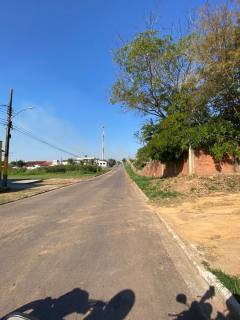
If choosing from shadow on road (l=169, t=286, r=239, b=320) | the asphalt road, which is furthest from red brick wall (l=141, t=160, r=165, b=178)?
shadow on road (l=169, t=286, r=239, b=320)

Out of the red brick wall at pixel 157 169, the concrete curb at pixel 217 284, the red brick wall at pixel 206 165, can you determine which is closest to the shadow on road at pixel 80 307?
the concrete curb at pixel 217 284

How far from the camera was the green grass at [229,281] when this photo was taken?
4.95 meters

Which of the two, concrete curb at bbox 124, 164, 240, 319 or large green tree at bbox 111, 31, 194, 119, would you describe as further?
large green tree at bbox 111, 31, 194, 119

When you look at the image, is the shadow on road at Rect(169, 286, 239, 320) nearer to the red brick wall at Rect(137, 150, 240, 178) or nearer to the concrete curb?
the concrete curb

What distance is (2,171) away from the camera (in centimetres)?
2977

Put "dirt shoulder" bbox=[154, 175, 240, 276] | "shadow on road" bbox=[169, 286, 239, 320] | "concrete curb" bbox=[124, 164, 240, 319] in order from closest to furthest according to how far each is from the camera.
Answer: "shadow on road" bbox=[169, 286, 239, 320]
"concrete curb" bbox=[124, 164, 240, 319]
"dirt shoulder" bbox=[154, 175, 240, 276]

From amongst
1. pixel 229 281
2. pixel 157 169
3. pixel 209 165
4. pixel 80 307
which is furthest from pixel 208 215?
pixel 157 169

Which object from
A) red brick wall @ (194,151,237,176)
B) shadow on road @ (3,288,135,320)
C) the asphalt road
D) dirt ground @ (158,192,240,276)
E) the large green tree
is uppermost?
the large green tree

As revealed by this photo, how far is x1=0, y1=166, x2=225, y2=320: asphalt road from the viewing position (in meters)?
4.60

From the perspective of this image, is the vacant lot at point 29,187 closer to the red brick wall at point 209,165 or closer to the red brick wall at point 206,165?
the red brick wall at point 206,165

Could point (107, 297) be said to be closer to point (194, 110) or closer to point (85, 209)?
point (85, 209)

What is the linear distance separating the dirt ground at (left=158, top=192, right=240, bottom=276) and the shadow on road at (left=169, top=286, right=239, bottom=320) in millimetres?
1275

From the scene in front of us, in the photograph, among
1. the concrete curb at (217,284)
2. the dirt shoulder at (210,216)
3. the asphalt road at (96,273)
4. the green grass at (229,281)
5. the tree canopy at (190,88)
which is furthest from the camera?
the tree canopy at (190,88)

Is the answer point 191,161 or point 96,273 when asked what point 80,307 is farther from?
point 191,161
